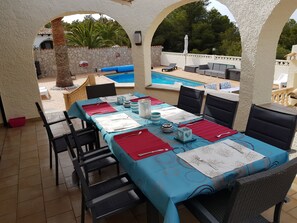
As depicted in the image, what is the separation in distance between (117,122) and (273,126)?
5.03 ft

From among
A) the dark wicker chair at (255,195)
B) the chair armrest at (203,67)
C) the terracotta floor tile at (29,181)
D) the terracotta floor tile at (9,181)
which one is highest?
the dark wicker chair at (255,195)

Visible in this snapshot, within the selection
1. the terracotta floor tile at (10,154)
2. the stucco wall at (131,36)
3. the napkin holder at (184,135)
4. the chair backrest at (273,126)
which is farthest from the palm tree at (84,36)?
the napkin holder at (184,135)

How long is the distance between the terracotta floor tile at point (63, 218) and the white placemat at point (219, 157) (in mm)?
1272

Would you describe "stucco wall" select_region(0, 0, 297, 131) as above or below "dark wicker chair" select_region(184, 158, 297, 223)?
above

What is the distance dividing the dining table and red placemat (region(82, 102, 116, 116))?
33cm

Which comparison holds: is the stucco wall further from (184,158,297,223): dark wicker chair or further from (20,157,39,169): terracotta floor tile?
(184,158,297,223): dark wicker chair

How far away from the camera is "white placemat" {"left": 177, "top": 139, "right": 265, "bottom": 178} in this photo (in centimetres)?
152

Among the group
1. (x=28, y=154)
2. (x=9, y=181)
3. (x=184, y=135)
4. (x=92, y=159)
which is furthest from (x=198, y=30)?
(x=92, y=159)

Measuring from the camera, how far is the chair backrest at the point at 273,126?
6.56 ft

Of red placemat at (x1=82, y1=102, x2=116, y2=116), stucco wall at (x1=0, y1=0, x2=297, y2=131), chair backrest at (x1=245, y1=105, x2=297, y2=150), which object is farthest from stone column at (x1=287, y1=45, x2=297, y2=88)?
red placemat at (x1=82, y1=102, x2=116, y2=116)

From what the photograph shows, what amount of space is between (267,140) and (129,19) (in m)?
4.32

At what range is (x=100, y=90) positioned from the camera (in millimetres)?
4137

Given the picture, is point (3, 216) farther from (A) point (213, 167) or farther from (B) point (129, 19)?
(B) point (129, 19)

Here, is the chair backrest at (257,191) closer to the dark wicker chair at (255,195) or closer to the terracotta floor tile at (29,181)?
the dark wicker chair at (255,195)
